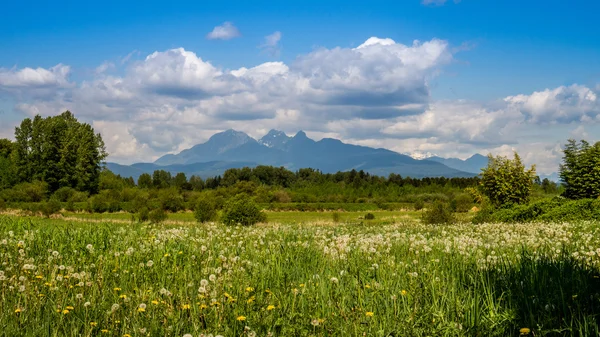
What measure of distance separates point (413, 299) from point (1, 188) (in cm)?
9681

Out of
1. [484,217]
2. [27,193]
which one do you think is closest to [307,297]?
[484,217]

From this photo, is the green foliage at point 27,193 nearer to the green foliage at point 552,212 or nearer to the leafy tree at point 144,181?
the leafy tree at point 144,181

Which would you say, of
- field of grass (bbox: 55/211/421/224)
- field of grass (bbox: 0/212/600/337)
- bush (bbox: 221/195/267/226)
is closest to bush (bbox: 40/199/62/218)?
field of grass (bbox: 55/211/421/224)

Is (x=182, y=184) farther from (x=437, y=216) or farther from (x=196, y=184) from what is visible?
(x=437, y=216)

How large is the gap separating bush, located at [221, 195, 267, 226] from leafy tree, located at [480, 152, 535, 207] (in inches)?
712

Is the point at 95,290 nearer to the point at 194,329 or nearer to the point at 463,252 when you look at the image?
the point at 194,329

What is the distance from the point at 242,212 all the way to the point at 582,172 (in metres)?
24.6

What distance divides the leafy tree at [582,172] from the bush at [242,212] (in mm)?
22717

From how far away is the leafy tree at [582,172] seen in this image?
32.8 meters

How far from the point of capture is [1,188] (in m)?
86.2

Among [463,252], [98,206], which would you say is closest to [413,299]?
[463,252]

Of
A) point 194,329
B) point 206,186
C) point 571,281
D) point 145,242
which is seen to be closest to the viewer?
point 194,329

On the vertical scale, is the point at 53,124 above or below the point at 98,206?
above

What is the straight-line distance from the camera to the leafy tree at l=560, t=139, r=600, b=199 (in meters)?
32.8
